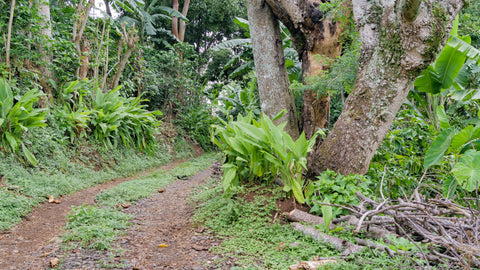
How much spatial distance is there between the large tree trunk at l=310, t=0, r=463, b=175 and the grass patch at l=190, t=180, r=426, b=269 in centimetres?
89

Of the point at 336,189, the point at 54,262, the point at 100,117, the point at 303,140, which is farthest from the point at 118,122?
the point at 336,189

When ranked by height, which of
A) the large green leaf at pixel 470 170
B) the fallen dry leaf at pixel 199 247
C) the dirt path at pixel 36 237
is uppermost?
the large green leaf at pixel 470 170

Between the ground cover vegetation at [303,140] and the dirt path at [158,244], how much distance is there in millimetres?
169

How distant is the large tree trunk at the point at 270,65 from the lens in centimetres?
431

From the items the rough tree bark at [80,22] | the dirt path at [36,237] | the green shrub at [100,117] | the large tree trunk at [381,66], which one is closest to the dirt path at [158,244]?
the dirt path at [36,237]

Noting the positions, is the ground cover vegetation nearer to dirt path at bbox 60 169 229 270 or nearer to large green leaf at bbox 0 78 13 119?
large green leaf at bbox 0 78 13 119

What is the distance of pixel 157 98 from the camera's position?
1089cm

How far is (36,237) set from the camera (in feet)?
10.3

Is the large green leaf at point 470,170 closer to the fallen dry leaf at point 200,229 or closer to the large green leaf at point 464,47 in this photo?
the large green leaf at point 464,47

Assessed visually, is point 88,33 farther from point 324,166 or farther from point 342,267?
point 342,267

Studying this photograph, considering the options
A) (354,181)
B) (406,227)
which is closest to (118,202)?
(354,181)

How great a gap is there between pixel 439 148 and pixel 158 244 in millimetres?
2943

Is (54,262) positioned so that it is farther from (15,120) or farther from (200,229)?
(15,120)

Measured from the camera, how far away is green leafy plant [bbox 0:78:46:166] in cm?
458
